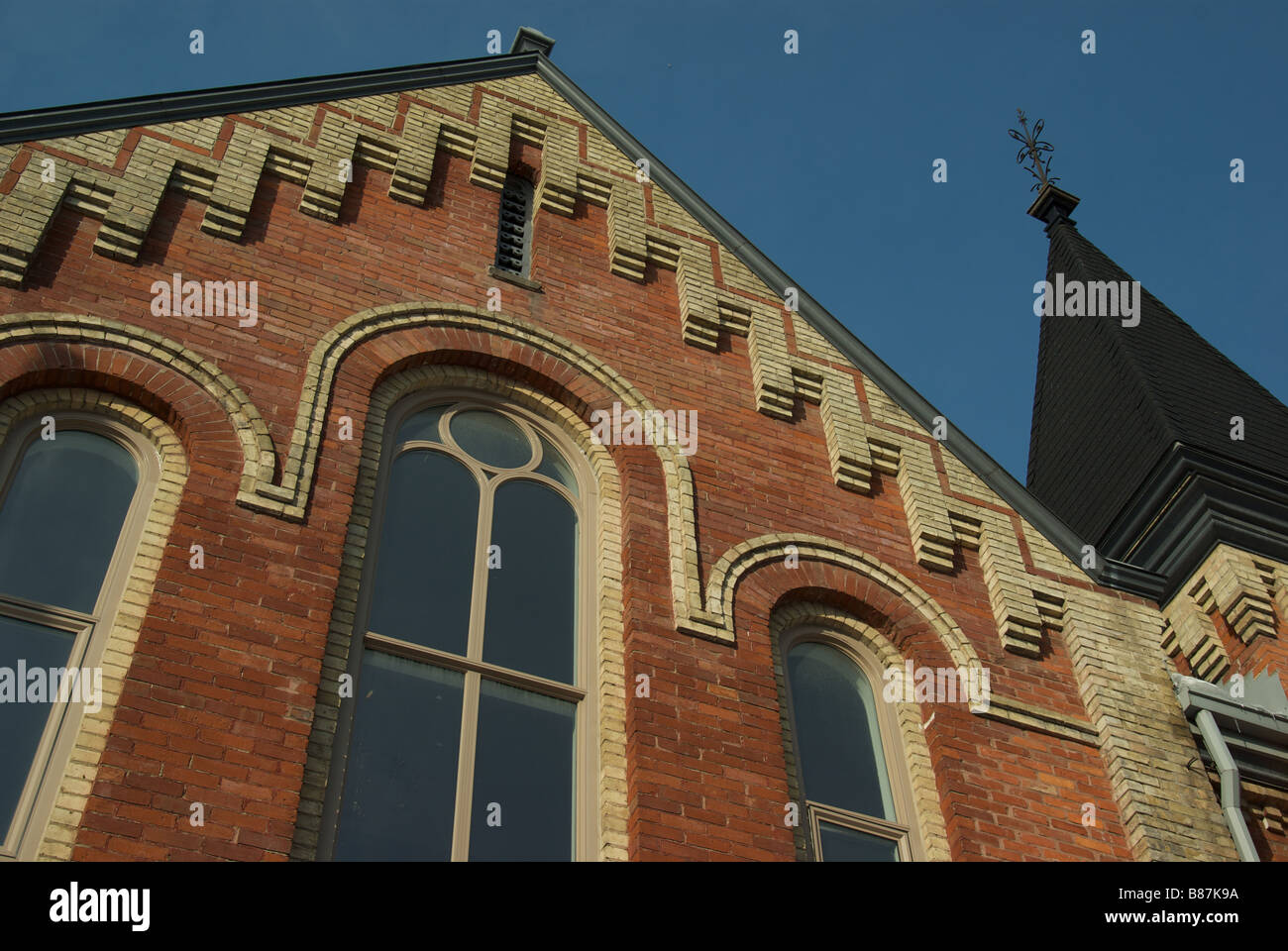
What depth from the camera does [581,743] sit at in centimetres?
845

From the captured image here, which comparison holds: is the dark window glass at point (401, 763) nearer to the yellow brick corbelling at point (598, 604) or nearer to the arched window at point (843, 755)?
the yellow brick corbelling at point (598, 604)

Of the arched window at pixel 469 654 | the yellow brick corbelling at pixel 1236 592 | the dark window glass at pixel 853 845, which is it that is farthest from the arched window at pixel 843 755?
the yellow brick corbelling at pixel 1236 592

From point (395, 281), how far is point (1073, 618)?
535 cm

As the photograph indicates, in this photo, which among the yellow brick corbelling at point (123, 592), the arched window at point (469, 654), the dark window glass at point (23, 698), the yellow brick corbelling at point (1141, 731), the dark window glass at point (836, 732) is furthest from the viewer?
the yellow brick corbelling at point (1141, 731)

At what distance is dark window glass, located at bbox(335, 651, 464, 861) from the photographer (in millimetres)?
7465

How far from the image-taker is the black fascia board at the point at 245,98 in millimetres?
10219

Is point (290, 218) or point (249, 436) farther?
point (290, 218)

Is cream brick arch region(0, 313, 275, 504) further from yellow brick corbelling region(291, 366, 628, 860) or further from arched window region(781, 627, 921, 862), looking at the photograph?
arched window region(781, 627, 921, 862)

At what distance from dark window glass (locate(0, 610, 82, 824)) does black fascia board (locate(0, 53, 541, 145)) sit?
4.08m

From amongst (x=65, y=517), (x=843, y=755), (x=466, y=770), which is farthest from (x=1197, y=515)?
(x=65, y=517)

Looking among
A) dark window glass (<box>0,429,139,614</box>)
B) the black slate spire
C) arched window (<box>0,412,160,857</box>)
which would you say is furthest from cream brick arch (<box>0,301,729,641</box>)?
the black slate spire

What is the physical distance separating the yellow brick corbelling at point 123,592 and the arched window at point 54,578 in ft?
0.20
